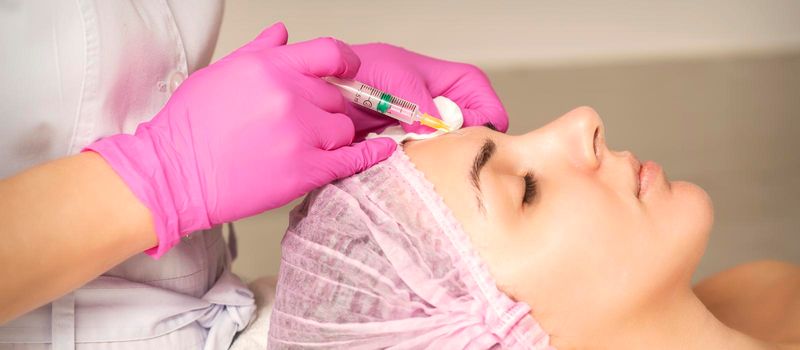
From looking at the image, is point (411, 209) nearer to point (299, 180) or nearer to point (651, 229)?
point (299, 180)

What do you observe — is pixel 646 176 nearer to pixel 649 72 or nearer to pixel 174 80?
pixel 174 80

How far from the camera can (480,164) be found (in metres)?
1.11

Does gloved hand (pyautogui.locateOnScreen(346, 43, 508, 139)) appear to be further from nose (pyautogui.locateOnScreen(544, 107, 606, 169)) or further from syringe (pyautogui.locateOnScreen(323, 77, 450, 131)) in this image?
nose (pyautogui.locateOnScreen(544, 107, 606, 169))

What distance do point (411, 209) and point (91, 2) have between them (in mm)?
585

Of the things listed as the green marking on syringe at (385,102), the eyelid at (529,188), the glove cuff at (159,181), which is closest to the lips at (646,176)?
the eyelid at (529,188)

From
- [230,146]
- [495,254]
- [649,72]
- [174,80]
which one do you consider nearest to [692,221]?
[495,254]

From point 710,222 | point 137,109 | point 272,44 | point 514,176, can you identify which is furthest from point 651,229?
point 137,109

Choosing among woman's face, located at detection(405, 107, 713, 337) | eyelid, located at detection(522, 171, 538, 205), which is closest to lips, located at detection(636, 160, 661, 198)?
woman's face, located at detection(405, 107, 713, 337)

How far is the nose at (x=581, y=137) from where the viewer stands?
3.79 feet

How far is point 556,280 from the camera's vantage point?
3.51 ft

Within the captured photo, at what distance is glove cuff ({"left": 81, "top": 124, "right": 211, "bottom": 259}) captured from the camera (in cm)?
99

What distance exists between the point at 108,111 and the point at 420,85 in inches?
21.0

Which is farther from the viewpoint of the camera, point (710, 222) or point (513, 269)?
point (710, 222)

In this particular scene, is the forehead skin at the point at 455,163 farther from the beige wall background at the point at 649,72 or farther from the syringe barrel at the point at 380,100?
the beige wall background at the point at 649,72
